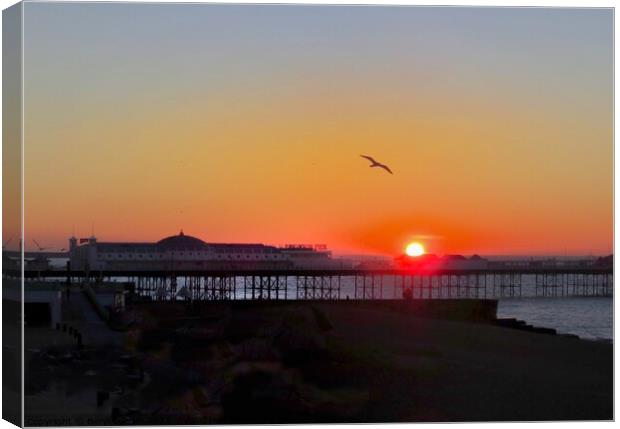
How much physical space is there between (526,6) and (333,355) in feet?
18.8

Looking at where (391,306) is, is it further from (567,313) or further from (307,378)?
(567,313)

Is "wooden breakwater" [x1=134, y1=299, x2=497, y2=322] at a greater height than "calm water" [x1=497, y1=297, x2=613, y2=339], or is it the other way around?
"wooden breakwater" [x1=134, y1=299, x2=497, y2=322]

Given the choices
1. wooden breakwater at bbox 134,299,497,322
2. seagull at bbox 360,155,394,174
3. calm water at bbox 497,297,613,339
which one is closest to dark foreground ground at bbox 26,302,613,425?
seagull at bbox 360,155,394,174

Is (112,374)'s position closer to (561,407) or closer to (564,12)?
(561,407)

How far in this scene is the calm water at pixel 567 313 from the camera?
109 feet

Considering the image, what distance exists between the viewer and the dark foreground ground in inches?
434

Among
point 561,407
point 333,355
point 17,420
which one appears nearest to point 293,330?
point 333,355

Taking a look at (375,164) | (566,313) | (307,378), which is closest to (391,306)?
(307,378)

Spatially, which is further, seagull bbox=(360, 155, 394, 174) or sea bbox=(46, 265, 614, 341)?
sea bbox=(46, 265, 614, 341)

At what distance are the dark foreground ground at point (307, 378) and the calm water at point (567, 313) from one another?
15267 millimetres

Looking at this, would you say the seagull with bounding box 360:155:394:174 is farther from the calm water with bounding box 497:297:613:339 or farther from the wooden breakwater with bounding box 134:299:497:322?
the calm water with bounding box 497:297:613:339

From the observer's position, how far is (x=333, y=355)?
47.8 ft

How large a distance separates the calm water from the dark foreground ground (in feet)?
50.1

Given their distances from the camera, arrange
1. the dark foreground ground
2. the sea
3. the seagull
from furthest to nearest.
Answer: the sea → the seagull → the dark foreground ground
